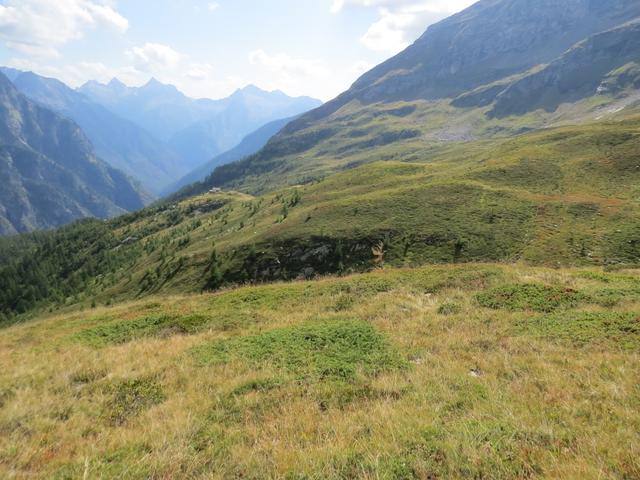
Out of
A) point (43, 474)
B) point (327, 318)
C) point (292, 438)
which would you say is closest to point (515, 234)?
point (327, 318)

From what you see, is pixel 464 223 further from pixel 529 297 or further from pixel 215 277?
pixel 215 277

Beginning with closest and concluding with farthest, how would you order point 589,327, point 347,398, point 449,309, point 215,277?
point 347,398 → point 589,327 → point 449,309 → point 215,277

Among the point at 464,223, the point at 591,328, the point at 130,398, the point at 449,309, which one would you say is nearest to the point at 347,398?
the point at 130,398

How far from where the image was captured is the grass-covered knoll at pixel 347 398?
7.51m

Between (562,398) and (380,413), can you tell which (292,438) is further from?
(562,398)

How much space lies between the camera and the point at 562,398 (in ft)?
31.6

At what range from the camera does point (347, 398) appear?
35.4 ft

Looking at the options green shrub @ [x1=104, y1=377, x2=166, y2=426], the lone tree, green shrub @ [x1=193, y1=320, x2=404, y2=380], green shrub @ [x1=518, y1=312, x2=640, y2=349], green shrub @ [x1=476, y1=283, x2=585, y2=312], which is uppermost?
green shrub @ [x1=104, y1=377, x2=166, y2=426]

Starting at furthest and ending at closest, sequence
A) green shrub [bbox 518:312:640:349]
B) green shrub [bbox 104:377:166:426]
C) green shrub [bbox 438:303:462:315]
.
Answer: green shrub [bbox 438:303:462:315]
green shrub [bbox 518:312:640:349]
green shrub [bbox 104:377:166:426]

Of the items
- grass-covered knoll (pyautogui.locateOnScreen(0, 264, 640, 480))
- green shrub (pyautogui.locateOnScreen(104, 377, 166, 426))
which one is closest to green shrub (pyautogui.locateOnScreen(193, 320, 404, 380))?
grass-covered knoll (pyautogui.locateOnScreen(0, 264, 640, 480))

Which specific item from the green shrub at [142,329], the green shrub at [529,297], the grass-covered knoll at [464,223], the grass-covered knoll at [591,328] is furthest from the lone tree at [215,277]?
the grass-covered knoll at [591,328]

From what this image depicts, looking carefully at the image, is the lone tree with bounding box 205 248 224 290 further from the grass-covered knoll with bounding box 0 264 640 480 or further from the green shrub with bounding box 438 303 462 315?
the green shrub with bounding box 438 303 462 315

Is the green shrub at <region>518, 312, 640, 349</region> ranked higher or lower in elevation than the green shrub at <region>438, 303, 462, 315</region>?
higher

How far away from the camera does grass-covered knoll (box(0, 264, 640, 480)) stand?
7.51 metres
